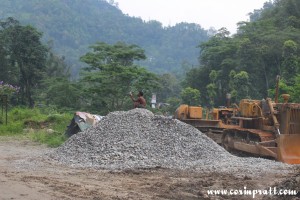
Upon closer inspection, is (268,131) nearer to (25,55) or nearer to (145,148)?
(145,148)

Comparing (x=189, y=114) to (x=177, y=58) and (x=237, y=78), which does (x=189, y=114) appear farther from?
(x=177, y=58)

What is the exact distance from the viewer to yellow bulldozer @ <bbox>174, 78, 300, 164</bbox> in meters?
11.6

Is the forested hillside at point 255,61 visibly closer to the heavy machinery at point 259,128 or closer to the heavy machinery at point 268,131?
the heavy machinery at point 259,128

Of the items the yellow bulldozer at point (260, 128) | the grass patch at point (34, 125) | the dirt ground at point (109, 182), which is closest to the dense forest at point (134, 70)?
the grass patch at point (34, 125)

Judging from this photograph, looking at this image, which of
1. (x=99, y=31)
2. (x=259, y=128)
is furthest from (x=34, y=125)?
(x=99, y=31)

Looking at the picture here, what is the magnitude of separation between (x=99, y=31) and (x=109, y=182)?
351ft

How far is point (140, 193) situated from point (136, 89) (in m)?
17.9

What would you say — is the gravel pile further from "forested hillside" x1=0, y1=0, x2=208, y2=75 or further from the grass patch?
"forested hillside" x1=0, y1=0, x2=208, y2=75

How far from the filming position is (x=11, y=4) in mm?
119688

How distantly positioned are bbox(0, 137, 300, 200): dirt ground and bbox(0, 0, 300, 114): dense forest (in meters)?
13.2

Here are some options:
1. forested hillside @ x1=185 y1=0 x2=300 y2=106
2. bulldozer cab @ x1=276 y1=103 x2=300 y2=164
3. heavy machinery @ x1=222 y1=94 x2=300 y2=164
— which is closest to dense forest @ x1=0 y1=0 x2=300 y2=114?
forested hillside @ x1=185 y1=0 x2=300 y2=106

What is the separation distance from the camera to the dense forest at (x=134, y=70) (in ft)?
81.6

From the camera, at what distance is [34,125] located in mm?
19406

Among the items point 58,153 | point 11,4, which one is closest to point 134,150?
point 58,153
